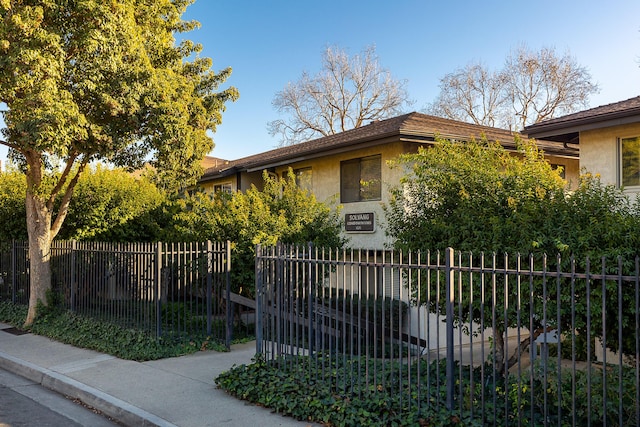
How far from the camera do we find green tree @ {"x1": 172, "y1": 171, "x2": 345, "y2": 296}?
38.3ft

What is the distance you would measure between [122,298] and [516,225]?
783cm

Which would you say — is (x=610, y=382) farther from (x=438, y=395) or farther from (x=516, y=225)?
(x=516, y=225)

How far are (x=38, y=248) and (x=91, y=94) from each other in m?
4.06

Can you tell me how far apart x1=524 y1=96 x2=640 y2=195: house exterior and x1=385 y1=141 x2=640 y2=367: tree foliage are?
4086 millimetres

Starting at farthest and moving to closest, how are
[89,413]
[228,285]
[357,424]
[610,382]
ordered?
[228,285], [89,413], [357,424], [610,382]

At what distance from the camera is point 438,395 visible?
5.46m

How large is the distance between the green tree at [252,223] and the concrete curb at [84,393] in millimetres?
4185

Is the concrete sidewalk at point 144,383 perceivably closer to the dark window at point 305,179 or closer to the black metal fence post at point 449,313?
the black metal fence post at point 449,313

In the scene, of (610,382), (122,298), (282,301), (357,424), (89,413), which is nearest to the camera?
(610,382)

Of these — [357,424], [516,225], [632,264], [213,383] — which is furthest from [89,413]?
[632,264]

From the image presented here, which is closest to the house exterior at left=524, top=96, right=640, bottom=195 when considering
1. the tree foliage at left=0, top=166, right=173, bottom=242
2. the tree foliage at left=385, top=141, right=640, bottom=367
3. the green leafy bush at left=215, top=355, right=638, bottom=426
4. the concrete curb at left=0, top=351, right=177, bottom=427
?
the tree foliage at left=385, top=141, right=640, bottom=367

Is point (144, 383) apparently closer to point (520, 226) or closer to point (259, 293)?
point (259, 293)

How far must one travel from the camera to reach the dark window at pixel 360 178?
1429 cm

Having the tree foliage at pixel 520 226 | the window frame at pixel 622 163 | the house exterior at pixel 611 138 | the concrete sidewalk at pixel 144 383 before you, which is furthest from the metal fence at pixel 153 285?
the window frame at pixel 622 163
